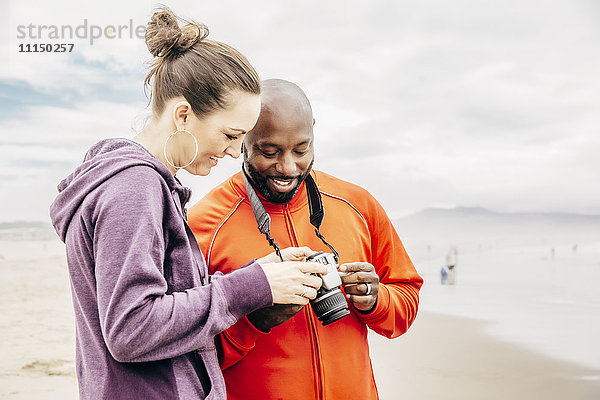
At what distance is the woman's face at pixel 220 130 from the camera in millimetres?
1532

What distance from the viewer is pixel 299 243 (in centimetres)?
210

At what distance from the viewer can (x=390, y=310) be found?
6.75ft

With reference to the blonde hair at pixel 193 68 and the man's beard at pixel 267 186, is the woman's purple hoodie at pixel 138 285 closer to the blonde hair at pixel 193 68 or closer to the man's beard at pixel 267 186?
the blonde hair at pixel 193 68

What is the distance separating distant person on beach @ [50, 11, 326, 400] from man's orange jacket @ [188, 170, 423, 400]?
44 centimetres

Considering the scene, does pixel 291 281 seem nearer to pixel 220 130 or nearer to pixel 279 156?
pixel 220 130

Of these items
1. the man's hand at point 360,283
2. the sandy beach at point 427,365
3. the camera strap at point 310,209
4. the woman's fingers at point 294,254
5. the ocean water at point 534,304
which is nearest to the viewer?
the woman's fingers at point 294,254

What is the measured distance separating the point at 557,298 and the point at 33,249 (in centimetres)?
2319

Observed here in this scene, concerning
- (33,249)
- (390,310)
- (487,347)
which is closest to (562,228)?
(33,249)

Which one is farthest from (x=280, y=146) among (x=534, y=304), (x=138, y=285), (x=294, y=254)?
(x=534, y=304)

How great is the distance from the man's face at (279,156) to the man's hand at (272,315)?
494 millimetres

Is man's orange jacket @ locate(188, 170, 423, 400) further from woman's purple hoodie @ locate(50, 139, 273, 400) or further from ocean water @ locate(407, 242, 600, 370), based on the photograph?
ocean water @ locate(407, 242, 600, 370)

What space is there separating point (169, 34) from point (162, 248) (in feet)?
2.13

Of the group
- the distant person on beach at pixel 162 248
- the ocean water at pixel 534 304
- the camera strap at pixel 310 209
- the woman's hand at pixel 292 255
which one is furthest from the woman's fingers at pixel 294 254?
the ocean water at pixel 534 304

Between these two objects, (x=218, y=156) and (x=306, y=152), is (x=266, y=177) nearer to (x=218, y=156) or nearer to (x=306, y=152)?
(x=306, y=152)
